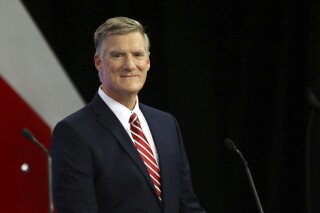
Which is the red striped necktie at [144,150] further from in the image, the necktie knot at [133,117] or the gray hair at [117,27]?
the gray hair at [117,27]

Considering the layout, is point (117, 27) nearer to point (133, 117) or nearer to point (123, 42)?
point (123, 42)

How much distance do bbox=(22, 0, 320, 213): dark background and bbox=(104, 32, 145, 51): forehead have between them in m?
1.76

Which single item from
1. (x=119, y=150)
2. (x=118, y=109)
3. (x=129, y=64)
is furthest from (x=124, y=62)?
(x=119, y=150)

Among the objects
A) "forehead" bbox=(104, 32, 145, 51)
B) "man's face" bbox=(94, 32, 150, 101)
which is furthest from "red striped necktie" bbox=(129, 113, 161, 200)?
"forehead" bbox=(104, 32, 145, 51)

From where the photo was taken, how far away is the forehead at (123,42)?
6.37 ft

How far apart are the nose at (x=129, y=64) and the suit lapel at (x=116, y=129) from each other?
142 millimetres

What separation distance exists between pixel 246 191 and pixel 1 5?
1823 mm

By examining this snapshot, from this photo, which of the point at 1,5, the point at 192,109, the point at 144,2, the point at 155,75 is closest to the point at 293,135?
the point at 192,109

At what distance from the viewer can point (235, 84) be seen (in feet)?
12.7

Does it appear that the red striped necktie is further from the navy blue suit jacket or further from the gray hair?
the gray hair

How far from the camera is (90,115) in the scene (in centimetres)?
197

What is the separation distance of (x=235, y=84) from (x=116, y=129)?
202 centimetres

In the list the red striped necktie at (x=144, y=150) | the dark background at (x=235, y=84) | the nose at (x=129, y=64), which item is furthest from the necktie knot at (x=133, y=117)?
the dark background at (x=235, y=84)

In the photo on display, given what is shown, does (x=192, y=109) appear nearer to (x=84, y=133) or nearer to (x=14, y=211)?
(x=14, y=211)
